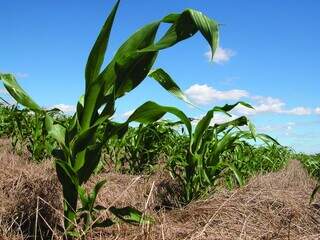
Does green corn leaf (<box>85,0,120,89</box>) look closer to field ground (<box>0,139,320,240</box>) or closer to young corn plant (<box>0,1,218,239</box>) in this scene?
young corn plant (<box>0,1,218,239</box>)

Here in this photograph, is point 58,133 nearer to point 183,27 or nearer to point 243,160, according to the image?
point 183,27

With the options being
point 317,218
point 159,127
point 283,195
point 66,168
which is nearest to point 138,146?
point 159,127

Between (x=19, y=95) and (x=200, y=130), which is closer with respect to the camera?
(x=19, y=95)

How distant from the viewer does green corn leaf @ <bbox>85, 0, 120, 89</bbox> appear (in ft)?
6.59

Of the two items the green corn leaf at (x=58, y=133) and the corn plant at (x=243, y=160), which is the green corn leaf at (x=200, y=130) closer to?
the corn plant at (x=243, y=160)

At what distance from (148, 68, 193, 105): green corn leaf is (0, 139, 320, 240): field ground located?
1.64ft

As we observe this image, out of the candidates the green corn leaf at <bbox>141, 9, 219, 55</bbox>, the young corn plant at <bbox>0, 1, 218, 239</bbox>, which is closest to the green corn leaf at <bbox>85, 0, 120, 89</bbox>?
the young corn plant at <bbox>0, 1, 218, 239</bbox>

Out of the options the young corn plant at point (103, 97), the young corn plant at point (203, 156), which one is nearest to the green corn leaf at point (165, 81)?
the young corn plant at point (103, 97)

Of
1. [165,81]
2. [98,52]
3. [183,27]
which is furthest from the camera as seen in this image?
[165,81]

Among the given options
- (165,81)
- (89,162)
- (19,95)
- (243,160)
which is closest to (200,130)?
(165,81)

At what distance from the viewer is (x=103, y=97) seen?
2064 mm

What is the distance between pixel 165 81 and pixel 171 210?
126cm

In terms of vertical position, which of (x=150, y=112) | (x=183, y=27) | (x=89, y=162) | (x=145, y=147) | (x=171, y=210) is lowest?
(x=171, y=210)

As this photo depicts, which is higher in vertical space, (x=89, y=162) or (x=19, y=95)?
(x=19, y=95)
